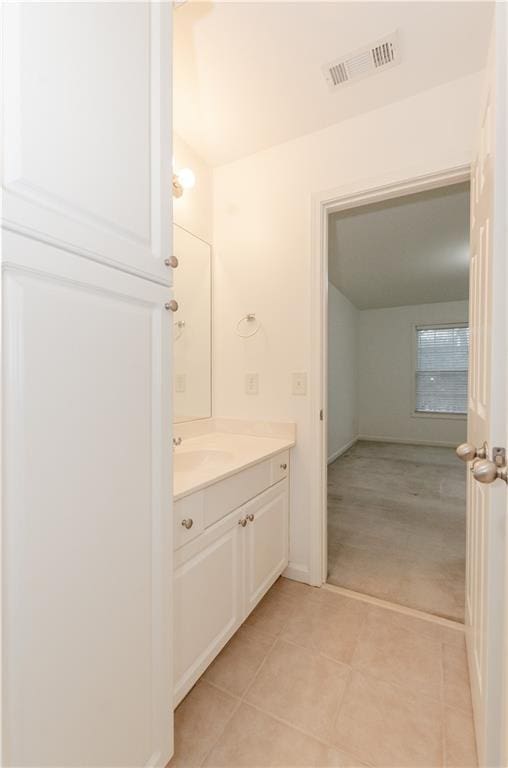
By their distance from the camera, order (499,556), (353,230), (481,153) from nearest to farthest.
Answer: (499,556) < (481,153) < (353,230)

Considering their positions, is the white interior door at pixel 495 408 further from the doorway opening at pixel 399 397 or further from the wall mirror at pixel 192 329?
the wall mirror at pixel 192 329

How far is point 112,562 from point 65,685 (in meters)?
0.22

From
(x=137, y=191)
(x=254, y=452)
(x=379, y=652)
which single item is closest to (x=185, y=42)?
(x=137, y=191)

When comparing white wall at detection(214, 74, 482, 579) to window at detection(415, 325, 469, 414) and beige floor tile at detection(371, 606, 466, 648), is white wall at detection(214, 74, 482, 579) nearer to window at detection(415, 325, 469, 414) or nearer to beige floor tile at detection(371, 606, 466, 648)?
beige floor tile at detection(371, 606, 466, 648)

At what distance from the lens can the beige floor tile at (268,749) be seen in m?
1.04

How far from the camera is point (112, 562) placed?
0.78 m

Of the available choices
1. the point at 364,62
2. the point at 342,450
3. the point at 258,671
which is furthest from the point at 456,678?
the point at 342,450

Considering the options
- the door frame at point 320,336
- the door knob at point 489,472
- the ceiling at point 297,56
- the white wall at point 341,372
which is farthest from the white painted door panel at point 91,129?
the white wall at point 341,372

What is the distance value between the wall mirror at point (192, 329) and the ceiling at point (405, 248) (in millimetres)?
1419

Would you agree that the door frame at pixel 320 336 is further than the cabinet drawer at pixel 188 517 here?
Yes

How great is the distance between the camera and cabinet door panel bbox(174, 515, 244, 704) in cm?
113

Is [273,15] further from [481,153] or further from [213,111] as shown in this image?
[481,153]


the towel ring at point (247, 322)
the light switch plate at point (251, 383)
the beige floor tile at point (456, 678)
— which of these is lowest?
the beige floor tile at point (456, 678)

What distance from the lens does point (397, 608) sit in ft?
5.78
